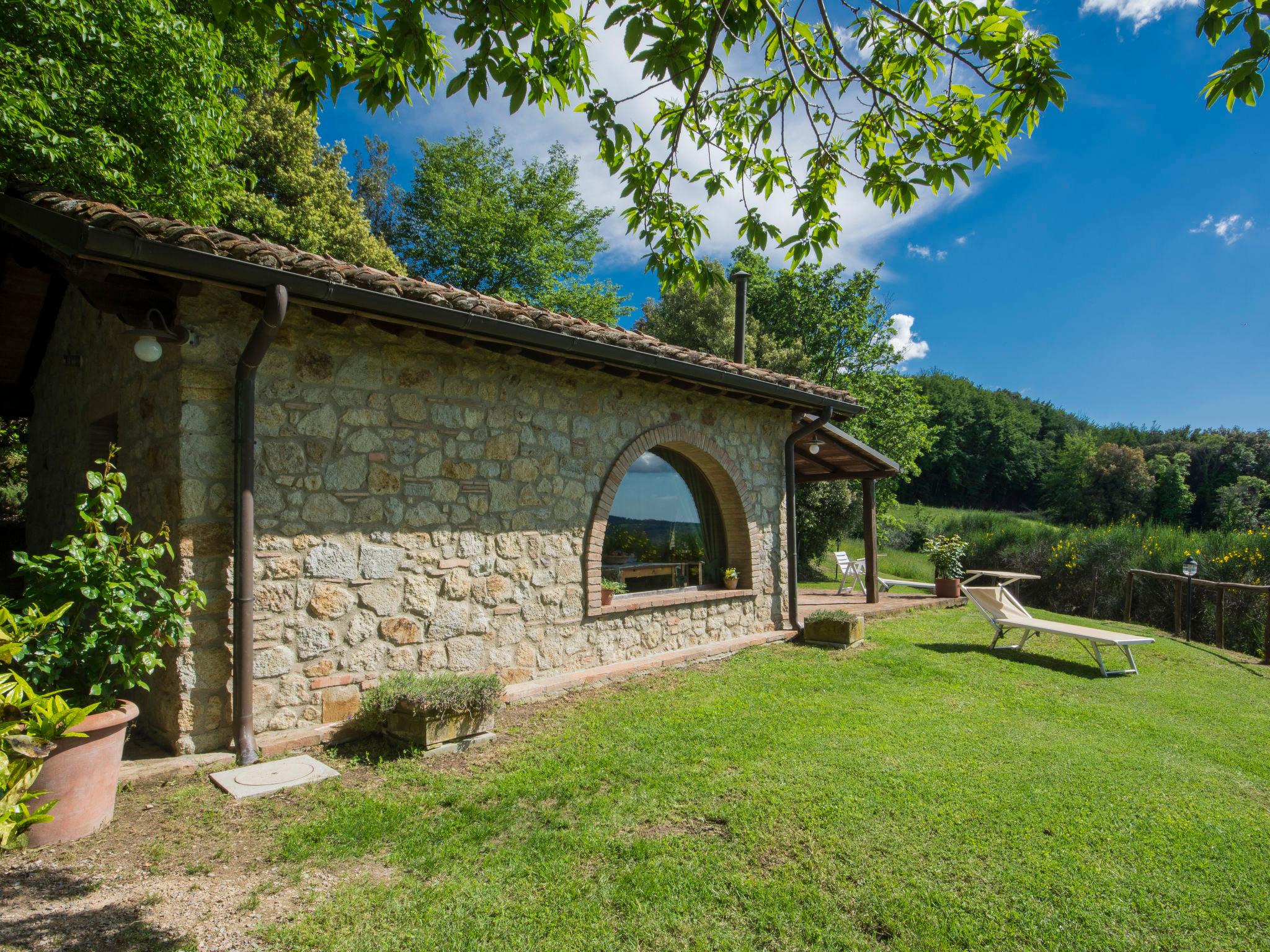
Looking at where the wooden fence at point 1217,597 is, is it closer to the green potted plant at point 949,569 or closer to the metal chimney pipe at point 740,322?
the green potted plant at point 949,569

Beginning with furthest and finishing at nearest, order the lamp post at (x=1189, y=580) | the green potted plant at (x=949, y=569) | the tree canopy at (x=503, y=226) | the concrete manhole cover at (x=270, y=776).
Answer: the tree canopy at (x=503, y=226) < the green potted plant at (x=949, y=569) < the lamp post at (x=1189, y=580) < the concrete manhole cover at (x=270, y=776)

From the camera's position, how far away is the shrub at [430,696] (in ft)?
13.9

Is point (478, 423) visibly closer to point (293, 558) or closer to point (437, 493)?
point (437, 493)

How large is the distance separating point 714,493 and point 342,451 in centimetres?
442

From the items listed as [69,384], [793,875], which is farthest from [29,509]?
[793,875]

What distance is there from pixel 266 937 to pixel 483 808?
1.19 m

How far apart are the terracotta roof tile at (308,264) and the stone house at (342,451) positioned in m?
0.02

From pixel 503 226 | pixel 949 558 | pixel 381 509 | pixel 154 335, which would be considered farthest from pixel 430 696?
pixel 503 226

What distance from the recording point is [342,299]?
3941 millimetres

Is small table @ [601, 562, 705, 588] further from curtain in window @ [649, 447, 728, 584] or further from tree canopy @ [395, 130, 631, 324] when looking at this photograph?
tree canopy @ [395, 130, 631, 324]

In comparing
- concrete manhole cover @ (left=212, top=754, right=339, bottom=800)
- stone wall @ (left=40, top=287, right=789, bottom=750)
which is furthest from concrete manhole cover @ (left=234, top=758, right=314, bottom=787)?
stone wall @ (left=40, top=287, right=789, bottom=750)

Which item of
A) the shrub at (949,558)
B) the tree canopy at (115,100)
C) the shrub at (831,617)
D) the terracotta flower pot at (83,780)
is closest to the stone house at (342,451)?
the terracotta flower pot at (83,780)

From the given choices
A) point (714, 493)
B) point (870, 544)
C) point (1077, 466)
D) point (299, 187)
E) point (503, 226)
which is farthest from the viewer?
point (1077, 466)

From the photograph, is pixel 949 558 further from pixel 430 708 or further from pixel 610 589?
pixel 430 708
